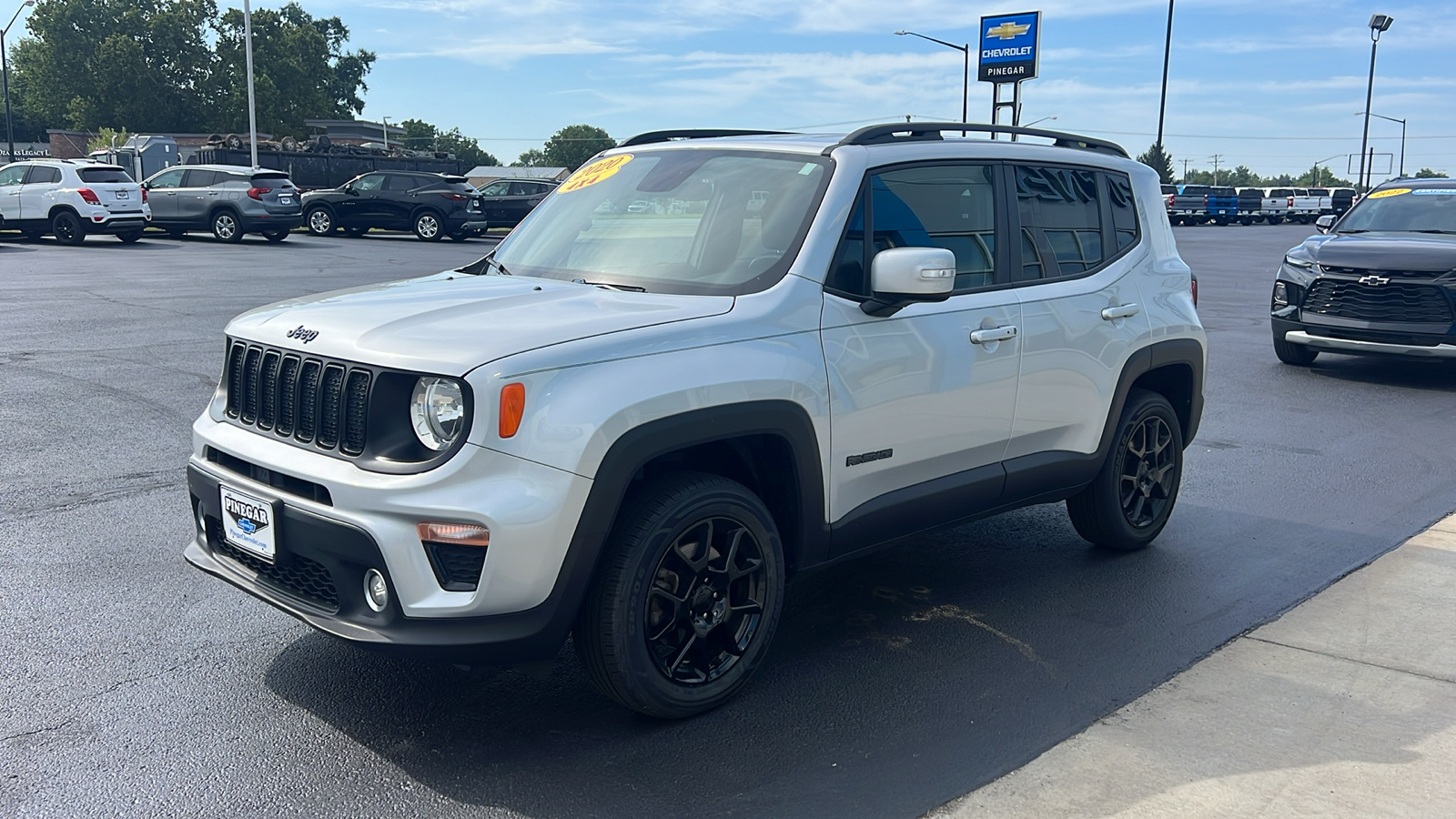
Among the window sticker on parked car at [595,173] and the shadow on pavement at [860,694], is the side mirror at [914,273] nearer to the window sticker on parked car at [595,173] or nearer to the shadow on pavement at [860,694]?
the shadow on pavement at [860,694]

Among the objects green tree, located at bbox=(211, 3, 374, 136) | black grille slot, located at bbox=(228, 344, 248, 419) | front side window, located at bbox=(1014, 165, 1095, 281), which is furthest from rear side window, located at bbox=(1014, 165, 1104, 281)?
green tree, located at bbox=(211, 3, 374, 136)

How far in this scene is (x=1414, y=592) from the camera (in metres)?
5.07

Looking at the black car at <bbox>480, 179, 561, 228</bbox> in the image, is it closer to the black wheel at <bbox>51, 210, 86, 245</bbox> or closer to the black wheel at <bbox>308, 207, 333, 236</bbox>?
the black wheel at <bbox>308, 207, 333, 236</bbox>

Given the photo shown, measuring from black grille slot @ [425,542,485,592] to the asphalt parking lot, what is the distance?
574 mm

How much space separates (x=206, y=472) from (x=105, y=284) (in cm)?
1411

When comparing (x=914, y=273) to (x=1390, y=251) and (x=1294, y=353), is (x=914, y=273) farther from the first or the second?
(x=1294, y=353)

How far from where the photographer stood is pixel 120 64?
9288 centimetres

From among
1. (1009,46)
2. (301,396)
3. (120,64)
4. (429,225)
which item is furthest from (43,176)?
(120,64)

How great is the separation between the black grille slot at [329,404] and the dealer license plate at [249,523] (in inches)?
10.5

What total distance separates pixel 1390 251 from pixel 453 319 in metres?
9.59

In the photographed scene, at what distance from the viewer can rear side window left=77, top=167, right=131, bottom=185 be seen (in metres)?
24.4

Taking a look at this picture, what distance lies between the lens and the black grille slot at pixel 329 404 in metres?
3.46

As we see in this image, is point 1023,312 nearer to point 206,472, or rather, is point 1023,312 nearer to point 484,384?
point 484,384

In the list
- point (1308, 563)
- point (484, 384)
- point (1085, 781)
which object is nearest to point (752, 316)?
point (484, 384)
